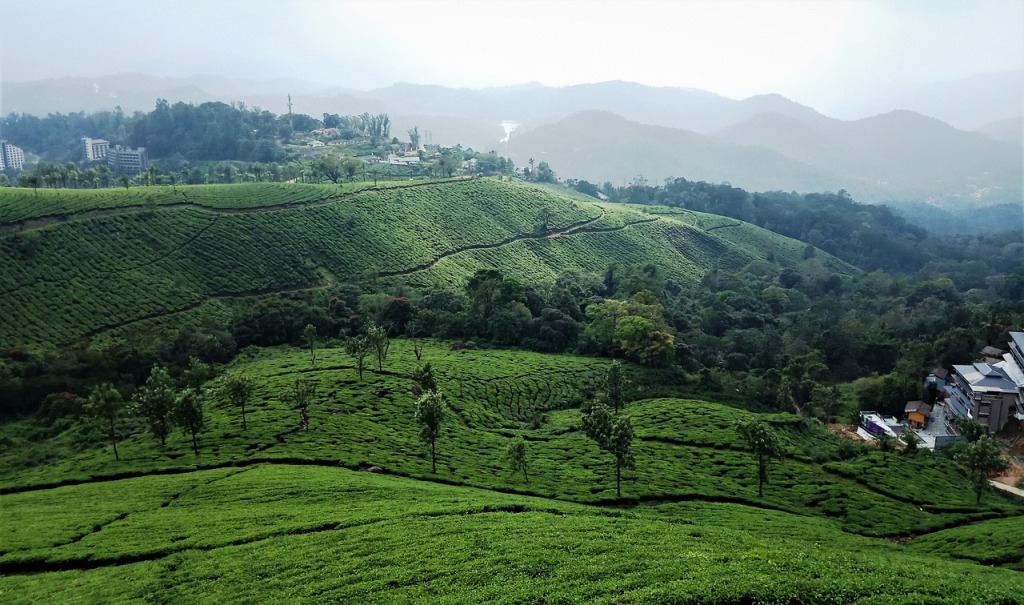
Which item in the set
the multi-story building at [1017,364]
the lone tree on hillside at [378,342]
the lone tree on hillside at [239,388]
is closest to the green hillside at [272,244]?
the lone tree on hillside at [378,342]

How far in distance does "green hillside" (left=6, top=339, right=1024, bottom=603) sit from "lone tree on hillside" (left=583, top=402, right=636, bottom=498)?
215 centimetres

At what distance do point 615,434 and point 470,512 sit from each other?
11918 mm

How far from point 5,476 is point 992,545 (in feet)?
222

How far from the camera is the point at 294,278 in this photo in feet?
355

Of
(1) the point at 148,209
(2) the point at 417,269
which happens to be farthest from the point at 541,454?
(1) the point at 148,209

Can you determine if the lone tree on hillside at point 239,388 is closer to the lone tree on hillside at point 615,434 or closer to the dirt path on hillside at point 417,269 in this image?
the lone tree on hillside at point 615,434

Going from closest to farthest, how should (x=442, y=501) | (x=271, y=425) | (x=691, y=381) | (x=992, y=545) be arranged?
A: (x=992, y=545) → (x=442, y=501) → (x=271, y=425) → (x=691, y=381)

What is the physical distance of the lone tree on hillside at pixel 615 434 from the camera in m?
41.4

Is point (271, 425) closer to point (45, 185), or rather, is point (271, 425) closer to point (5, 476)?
point (5, 476)

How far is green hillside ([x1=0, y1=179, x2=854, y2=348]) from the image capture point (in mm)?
86375

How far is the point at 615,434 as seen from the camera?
41.6 meters

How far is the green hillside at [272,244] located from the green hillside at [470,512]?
27.7 meters

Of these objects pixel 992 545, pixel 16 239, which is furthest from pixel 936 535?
pixel 16 239

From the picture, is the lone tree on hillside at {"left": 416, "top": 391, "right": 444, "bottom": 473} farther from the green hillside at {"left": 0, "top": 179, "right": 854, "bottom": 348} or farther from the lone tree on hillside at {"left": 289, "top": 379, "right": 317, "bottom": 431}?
the green hillside at {"left": 0, "top": 179, "right": 854, "bottom": 348}
